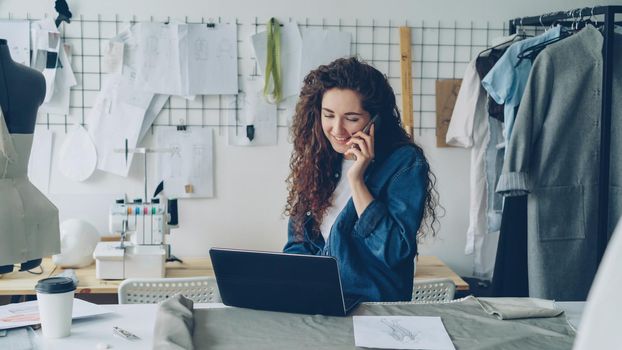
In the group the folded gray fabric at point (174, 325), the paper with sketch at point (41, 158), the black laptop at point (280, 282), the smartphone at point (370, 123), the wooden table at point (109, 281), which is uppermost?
the smartphone at point (370, 123)

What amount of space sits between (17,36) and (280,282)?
213 cm

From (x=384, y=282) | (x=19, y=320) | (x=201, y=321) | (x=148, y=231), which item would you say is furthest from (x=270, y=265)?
(x=148, y=231)

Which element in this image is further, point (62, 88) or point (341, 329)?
point (62, 88)

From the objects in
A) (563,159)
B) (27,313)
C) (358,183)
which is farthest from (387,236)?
(563,159)

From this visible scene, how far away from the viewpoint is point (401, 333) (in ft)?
4.73

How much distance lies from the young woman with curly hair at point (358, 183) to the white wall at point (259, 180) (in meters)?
1.03

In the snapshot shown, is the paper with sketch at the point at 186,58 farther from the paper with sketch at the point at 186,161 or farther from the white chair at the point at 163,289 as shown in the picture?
the white chair at the point at 163,289

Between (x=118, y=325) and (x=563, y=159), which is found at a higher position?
(x=563, y=159)

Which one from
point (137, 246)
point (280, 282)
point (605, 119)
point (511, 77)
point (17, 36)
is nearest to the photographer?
point (280, 282)

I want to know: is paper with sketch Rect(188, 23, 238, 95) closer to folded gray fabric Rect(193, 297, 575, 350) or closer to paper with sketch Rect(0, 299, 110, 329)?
paper with sketch Rect(0, 299, 110, 329)

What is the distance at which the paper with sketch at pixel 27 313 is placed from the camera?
1518 mm

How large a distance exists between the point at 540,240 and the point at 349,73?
49.2 inches

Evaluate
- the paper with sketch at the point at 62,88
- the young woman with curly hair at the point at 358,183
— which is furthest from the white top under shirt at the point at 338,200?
the paper with sketch at the point at 62,88

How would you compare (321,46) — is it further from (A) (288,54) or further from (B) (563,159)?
(B) (563,159)
